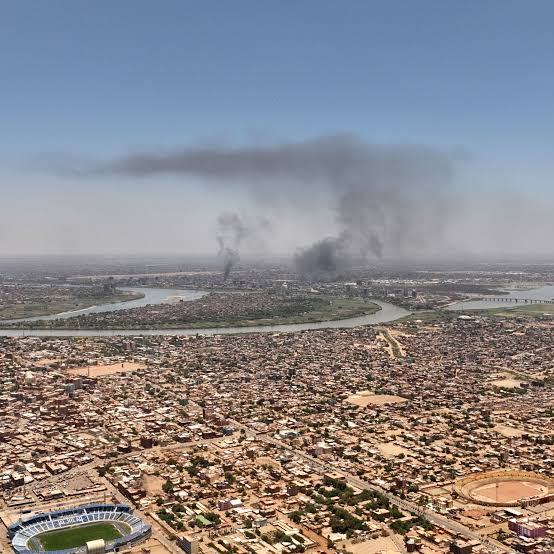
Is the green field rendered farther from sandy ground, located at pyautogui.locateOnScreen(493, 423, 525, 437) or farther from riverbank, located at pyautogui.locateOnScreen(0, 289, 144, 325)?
riverbank, located at pyautogui.locateOnScreen(0, 289, 144, 325)

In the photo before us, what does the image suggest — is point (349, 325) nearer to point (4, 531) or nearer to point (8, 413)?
point (8, 413)

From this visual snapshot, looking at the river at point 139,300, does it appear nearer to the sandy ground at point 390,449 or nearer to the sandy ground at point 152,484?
the sandy ground at point 152,484

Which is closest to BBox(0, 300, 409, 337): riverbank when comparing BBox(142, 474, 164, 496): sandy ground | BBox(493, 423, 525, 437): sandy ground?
BBox(493, 423, 525, 437): sandy ground

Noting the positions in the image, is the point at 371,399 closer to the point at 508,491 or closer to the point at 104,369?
the point at 508,491

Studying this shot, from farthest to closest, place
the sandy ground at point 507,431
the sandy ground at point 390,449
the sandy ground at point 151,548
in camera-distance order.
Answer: the sandy ground at point 507,431, the sandy ground at point 390,449, the sandy ground at point 151,548

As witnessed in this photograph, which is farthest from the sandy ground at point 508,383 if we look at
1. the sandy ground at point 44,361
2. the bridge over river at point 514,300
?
the bridge over river at point 514,300

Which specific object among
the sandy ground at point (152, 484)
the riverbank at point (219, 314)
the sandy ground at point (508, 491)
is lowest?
the sandy ground at point (508, 491)
